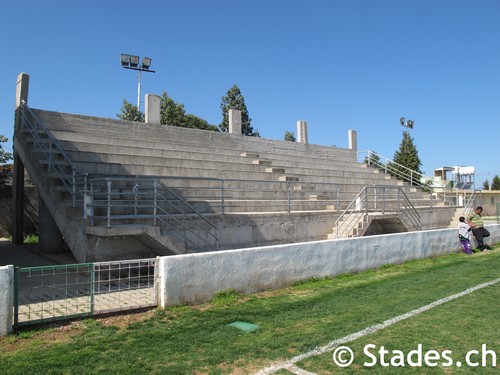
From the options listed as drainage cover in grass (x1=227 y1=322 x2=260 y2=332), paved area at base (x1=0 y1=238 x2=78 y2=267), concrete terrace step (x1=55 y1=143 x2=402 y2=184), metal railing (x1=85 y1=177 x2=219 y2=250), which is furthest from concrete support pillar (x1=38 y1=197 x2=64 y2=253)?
drainage cover in grass (x1=227 y1=322 x2=260 y2=332)

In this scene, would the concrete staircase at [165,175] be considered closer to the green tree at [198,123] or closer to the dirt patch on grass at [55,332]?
the dirt patch on grass at [55,332]

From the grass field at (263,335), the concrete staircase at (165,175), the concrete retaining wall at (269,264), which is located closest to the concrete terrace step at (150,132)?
the concrete staircase at (165,175)

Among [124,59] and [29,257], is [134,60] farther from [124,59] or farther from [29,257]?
[29,257]

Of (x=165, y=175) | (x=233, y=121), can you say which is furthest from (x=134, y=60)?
(x=165, y=175)

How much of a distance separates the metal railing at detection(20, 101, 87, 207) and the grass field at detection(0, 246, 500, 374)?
3.99 m

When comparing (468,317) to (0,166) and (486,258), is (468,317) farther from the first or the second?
(0,166)

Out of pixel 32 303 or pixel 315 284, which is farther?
pixel 315 284

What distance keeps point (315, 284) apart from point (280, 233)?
145 inches

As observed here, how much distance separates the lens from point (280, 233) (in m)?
12.4

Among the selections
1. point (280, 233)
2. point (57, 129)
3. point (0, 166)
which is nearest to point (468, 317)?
point (280, 233)

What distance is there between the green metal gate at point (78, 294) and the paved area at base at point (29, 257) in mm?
2794

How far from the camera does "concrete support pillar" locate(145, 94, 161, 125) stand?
1764 cm

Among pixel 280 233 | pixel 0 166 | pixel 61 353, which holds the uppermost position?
pixel 0 166

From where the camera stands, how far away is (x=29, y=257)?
1161 centimetres
